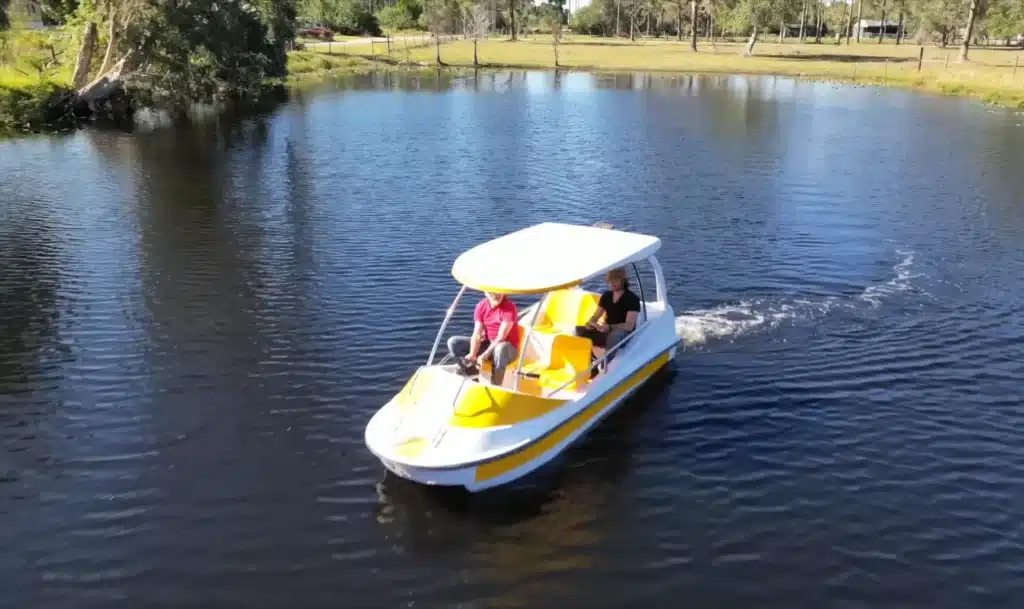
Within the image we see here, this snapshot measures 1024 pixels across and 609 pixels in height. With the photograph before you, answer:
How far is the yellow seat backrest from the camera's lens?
16.8 metres

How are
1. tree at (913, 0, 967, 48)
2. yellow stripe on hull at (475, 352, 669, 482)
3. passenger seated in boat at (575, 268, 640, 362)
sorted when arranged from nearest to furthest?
yellow stripe on hull at (475, 352, 669, 482) → passenger seated in boat at (575, 268, 640, 362) → tree at (913, 0, 967, 48)

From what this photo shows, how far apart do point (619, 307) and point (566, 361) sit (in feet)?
5.77

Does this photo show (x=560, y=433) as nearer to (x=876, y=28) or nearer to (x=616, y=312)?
(x=616, y=312)

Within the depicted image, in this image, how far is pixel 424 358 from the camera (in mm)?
18000

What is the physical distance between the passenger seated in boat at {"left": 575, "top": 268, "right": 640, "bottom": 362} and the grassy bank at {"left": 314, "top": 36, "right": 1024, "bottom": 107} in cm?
5772

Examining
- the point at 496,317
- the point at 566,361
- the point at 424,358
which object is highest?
the point at 496,317

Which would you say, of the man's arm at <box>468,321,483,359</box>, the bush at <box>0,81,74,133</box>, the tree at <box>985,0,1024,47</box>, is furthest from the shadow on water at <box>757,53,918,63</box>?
the man's arm at <box>468,321,483,359</box>

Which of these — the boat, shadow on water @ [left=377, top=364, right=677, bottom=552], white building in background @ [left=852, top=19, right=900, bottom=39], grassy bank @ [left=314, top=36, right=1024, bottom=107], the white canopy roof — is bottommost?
shadow on water @ [left=377, top=364, right=677, bottom=552]

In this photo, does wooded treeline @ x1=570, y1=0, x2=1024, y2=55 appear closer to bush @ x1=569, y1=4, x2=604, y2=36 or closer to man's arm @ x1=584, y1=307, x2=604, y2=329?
bush @ x1=569, y1=4, x2=604, y2=36

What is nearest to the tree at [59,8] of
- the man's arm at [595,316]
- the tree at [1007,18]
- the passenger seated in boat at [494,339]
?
the passenger seated in boat at [494,339]

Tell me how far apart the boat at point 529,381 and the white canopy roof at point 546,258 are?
0.02 metres

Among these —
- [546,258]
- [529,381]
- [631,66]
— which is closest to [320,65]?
[631,66]

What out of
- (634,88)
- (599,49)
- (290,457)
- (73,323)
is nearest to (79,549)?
(290,457)

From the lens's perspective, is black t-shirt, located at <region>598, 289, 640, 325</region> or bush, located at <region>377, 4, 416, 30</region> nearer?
black t-shirt, located at <region>598, 289, 640, 325</region>
